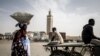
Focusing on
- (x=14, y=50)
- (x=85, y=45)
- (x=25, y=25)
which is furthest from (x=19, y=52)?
(x=85, y=45)

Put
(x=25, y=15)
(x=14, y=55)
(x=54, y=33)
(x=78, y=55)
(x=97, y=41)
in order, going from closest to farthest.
→ (x=25, y=15) → (x=14, y=55) → (x=97, y=41) → (x=78, y=55) → (x=54, y=33)

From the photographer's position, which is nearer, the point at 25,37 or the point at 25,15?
the point at 25,15

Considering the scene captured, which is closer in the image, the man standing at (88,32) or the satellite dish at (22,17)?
the satellite dish at (22,17)

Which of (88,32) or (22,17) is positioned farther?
(88,32)

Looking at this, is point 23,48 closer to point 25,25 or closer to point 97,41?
point 25,25

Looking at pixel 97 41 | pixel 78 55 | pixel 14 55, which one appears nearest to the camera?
pixel 14 55

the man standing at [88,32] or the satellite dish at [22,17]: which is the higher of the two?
the satellite dish at [22,17]

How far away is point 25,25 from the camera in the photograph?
411 inches

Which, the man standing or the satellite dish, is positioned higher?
the satellite dish

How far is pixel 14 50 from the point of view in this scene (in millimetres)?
10461

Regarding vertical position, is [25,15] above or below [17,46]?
above

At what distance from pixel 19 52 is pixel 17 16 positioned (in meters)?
1.30

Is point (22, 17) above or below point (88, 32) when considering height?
above

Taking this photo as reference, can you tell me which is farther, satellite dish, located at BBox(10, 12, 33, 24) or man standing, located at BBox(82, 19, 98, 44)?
man standing, located at BBox(82, 19, 98, 44)
